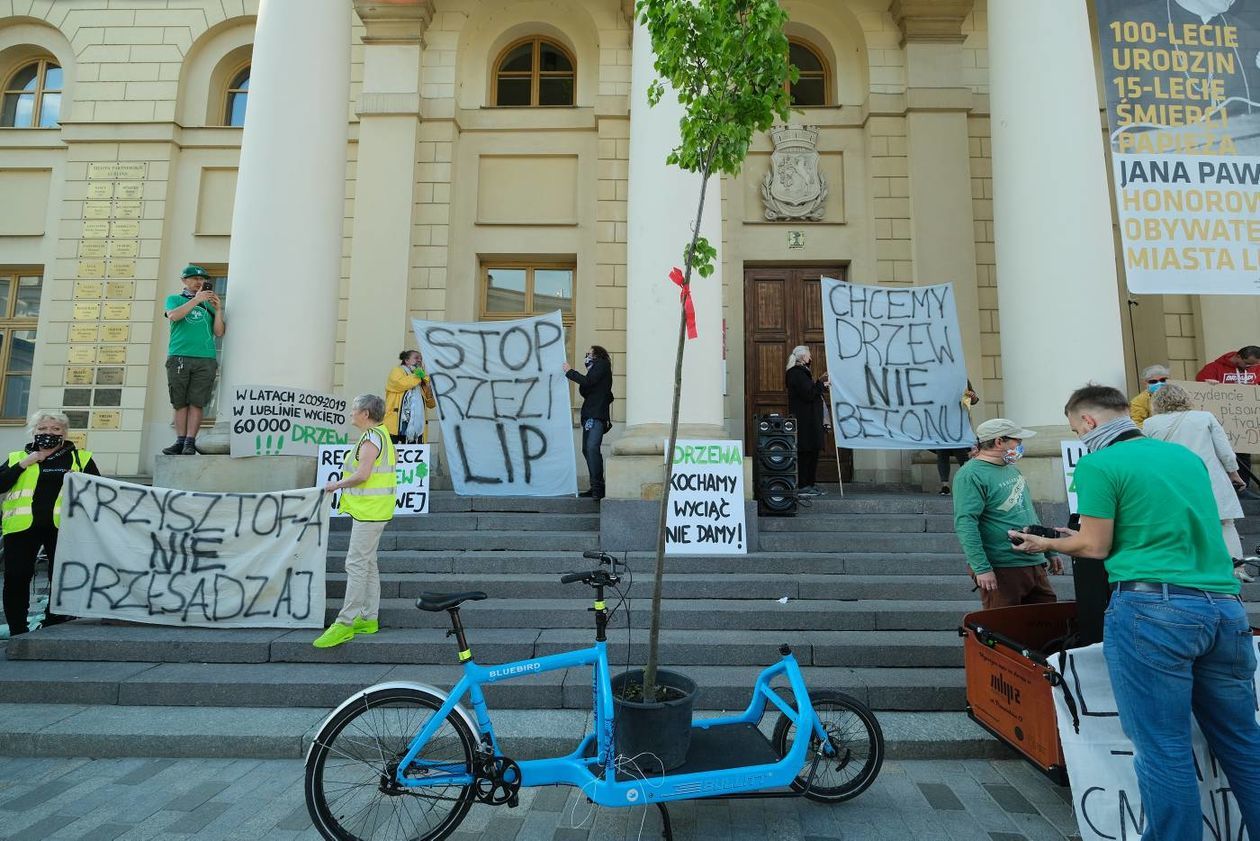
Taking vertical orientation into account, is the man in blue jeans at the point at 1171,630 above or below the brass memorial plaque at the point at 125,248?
below

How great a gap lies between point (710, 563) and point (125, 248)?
37.9 feet

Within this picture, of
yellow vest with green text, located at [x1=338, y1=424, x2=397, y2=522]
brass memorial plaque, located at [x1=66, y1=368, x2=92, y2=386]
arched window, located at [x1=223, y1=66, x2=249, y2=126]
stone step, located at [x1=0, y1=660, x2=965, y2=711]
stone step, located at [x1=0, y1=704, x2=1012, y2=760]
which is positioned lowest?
stone step, located at [x1=0, y1=704, x2=1012, y2=760]

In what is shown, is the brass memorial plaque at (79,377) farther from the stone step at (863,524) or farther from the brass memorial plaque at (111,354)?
the stone step at (863,524)

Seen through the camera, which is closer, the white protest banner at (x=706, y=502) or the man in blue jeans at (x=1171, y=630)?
the man in blue jeans at (x=1171, y=630)

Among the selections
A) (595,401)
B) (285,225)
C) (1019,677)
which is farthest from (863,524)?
(285,225)

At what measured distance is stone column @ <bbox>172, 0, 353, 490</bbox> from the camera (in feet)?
24.2

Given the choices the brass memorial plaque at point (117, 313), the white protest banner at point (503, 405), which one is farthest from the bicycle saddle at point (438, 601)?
the brass memorial plaque at point (117, 313)

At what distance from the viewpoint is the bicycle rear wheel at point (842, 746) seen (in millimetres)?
3330

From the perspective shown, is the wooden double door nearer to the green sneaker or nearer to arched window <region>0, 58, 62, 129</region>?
the green sneaker

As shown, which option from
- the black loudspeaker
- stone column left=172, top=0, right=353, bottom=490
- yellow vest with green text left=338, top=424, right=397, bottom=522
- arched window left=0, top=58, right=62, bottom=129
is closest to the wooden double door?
the black loudspeaker

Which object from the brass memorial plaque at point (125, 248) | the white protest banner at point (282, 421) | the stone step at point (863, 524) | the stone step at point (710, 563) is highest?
the brass memorial plaque at point (125, 248)

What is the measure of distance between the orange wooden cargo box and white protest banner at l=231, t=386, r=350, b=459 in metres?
6.84

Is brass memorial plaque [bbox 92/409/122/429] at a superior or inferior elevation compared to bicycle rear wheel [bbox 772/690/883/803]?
superior

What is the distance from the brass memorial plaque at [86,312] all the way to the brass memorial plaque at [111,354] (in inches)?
20.9
